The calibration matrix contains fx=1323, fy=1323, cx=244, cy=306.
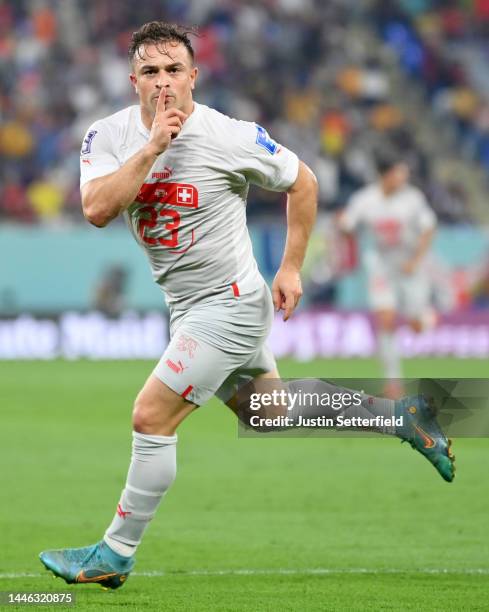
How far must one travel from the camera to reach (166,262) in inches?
221

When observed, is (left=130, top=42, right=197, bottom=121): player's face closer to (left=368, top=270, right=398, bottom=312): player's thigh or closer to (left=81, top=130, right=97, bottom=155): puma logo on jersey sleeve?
(left=81, top=130, right=97, bottom=155): puma logo on jersey sleeve

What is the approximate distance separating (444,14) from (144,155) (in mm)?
20709

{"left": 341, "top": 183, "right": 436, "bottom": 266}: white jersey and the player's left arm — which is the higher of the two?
the player's left arm

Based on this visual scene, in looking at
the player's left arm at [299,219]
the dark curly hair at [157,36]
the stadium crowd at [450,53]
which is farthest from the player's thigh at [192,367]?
the stadium crowd at [450,53]

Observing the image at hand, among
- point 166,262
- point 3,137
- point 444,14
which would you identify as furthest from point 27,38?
point 166,262

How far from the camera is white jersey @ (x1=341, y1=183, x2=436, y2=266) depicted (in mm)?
14797

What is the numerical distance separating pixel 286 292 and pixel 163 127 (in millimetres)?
879

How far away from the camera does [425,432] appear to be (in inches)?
230

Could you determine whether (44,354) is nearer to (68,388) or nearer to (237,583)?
(68,388)

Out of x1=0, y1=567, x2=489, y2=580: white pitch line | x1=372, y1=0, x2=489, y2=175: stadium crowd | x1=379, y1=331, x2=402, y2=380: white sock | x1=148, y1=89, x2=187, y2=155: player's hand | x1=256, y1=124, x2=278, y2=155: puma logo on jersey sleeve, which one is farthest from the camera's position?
x1=372, y1=0, x2=489, y2=175: stadium crowd

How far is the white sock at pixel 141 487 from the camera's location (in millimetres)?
5406

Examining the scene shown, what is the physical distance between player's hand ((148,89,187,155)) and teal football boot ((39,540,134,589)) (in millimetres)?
1666

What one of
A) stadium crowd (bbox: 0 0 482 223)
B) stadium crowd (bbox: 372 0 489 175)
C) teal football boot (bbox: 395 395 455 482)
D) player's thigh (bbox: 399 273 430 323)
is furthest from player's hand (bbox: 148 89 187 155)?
stadium crowd (bbox: 372 0 489 175)

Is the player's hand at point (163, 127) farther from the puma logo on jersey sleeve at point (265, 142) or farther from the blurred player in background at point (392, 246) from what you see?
the blurred player in background at point (392, 246)
